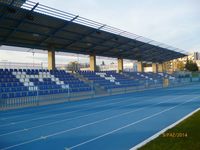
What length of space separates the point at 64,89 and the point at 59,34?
5.39 meters

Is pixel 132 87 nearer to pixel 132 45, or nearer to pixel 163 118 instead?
pixel 132 45

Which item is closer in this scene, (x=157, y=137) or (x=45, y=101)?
(x=157, y=137)

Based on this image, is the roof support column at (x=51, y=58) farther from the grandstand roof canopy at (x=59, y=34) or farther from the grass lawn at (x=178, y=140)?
the grass lawn at (x=178, y=140)

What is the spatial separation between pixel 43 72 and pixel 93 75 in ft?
28.2

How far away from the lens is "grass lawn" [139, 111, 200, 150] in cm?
677

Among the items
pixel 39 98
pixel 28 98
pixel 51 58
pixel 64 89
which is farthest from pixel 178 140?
pixel 51 58

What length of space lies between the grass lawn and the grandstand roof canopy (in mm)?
14597

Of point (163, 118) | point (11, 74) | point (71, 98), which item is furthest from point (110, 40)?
point (163, 118)

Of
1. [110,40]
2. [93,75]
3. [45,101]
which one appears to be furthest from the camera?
[93,75]

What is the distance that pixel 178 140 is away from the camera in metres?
7.42

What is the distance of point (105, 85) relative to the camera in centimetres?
3378

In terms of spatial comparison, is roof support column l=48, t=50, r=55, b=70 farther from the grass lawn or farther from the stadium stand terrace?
the grass lawn

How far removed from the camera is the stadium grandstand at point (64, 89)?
9242 mm

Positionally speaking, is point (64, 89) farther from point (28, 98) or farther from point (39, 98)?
point (28, 98)
